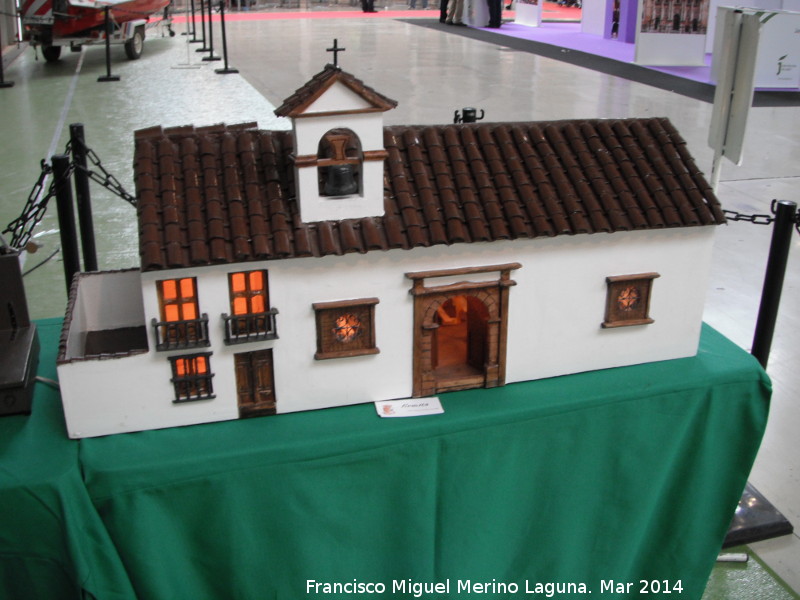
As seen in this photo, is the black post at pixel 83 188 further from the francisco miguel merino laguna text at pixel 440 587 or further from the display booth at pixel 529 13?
the display booth at pixel 529 13

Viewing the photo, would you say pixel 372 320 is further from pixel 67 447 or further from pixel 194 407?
pixel 67 447

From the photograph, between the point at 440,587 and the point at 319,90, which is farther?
the point at 440,587

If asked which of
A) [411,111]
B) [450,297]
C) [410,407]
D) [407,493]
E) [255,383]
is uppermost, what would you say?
[450,297]

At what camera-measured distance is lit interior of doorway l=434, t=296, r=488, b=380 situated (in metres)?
3.47

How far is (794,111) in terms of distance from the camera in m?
15.1

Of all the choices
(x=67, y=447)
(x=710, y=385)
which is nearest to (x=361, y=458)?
(x=67, y=447)

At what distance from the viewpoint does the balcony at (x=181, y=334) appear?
2984 mm

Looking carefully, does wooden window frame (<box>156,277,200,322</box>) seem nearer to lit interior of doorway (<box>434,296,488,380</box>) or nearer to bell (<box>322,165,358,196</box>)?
bell (<box>322,165,358,196</box>)

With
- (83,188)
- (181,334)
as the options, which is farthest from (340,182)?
(83,188)

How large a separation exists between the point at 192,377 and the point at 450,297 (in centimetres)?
104

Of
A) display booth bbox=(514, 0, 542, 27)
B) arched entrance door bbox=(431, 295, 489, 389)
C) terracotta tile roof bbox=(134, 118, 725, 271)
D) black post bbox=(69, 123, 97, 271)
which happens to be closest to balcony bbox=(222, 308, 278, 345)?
terracotta tile roof bbox=(134, 118, 725, 271)

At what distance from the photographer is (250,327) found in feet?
10.1

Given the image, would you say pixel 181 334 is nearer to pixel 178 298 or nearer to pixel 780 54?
pixel 178 298

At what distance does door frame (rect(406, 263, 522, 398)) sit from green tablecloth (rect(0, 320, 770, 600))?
5.0 inches
